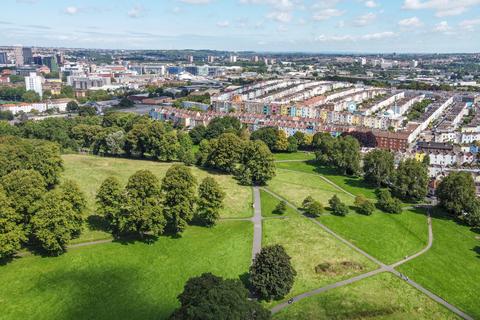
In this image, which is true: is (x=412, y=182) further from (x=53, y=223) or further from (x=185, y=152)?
(x=53, y=223)

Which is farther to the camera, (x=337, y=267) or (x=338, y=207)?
(x=338, y=207)

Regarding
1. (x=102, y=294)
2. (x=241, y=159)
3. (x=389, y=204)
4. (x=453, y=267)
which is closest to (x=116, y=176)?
(x=241, y=159)

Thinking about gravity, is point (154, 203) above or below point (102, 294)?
above

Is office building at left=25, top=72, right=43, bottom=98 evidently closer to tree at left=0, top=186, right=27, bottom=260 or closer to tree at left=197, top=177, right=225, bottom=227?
tree at left=0, top=186, right=27, bottom=260

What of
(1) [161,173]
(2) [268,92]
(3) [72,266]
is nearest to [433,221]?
(1) [161,173]

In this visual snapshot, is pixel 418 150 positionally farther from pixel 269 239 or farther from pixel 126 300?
pixel 126 300
